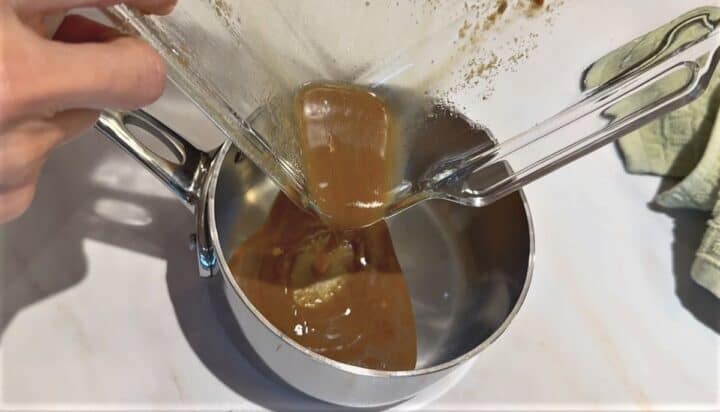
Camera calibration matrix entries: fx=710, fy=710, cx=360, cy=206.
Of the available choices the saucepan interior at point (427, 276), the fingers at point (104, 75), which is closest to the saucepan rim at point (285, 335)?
the saucepan interior at point (427, 276)

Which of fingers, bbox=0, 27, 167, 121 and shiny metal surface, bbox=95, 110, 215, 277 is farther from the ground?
fingers, bbox=0, 27, 167, 121

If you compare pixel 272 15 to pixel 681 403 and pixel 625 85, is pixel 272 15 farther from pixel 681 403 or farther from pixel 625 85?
pixel 681 403

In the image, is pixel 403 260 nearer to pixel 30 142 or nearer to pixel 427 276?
pixel 427 276

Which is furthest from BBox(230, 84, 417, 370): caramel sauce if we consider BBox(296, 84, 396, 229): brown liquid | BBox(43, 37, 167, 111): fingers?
BBox(43, 37, 167, 111): fingers

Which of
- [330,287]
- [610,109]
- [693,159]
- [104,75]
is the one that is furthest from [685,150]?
[104,75]

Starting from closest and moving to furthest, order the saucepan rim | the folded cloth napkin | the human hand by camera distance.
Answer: the human hand → the saucepan rim → the folded cloth napkin

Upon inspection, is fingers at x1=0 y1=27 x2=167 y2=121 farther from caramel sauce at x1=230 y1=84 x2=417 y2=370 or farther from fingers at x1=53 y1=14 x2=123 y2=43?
caramel sauce at x1=230 y1=84 x2=417 y2=370
